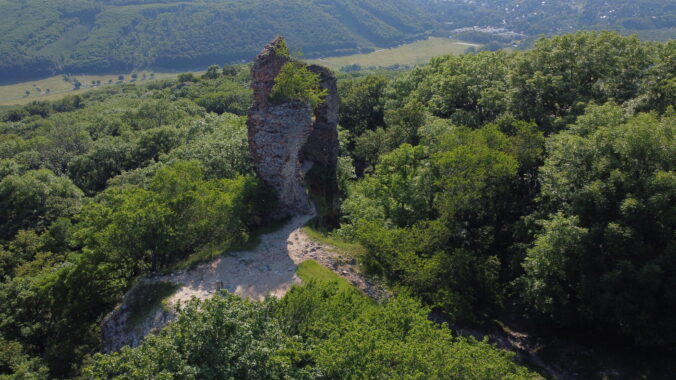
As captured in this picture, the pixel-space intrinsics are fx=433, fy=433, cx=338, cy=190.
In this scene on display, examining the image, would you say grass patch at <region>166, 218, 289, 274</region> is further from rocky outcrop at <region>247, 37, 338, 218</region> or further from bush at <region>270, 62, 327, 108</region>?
bush at <region>270, 62, 327, 108</region>

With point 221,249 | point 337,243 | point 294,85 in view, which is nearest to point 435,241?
point 337,243

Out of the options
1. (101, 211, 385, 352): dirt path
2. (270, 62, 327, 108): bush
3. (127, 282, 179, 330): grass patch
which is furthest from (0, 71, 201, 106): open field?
(127, 282, 179, 330): grass patch

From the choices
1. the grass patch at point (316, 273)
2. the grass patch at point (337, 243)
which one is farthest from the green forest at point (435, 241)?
the grass patch at point (316, 273)

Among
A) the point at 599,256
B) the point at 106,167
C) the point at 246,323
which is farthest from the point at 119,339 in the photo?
the point at 106,167

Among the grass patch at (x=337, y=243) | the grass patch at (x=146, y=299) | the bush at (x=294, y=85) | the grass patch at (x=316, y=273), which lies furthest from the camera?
the bush at (x=294, y=85)

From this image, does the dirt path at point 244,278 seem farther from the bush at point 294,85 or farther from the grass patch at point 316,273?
the bush at point 294,85

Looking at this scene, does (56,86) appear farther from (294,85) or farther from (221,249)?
(221,249)

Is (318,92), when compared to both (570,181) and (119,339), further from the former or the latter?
(119,339)
